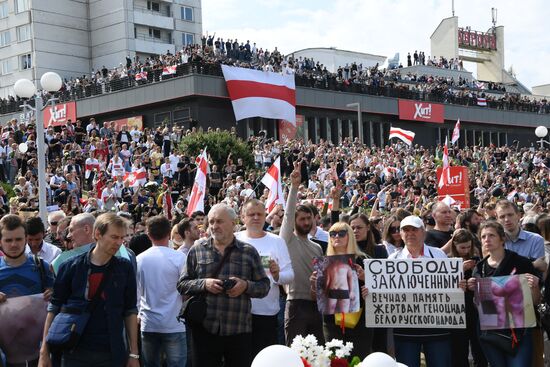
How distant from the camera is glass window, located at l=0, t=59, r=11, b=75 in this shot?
211ft

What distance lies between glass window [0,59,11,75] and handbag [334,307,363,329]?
6124cm

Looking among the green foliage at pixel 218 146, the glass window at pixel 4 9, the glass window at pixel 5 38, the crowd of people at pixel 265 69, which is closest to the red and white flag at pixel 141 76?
the crowd of people at pixel 265 69

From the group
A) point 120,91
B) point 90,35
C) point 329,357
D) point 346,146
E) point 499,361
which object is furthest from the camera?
point 90,35

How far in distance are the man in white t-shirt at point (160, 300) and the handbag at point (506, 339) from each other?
2743 mm

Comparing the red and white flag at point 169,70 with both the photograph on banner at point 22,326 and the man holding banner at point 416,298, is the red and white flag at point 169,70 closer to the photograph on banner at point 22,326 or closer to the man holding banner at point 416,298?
the man holding banner at point 416,298

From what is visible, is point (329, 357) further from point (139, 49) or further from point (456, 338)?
point (139, 49)

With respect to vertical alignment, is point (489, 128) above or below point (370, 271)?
above

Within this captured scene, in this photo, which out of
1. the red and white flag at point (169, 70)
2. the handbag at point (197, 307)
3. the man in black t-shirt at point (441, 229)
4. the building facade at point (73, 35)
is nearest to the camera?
the handbag at point (197, 307)

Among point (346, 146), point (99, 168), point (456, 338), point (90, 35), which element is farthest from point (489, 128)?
point (456, 338)

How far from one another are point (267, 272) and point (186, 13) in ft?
213

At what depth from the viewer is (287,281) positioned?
7023mm

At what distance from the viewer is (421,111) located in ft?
180

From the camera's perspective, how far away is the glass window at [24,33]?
205 feet

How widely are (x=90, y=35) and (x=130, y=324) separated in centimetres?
6256
